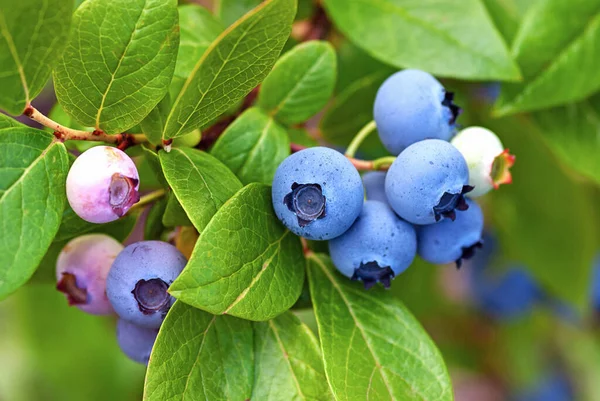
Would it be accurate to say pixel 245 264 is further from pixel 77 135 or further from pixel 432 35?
pixel 432 35

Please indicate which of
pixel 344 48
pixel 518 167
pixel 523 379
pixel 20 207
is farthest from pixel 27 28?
pixel 523 379

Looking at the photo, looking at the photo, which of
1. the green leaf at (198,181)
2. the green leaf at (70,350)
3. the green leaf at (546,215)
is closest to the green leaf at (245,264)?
the green leaf at (198,181)

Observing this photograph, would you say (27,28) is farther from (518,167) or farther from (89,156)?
(518,167)

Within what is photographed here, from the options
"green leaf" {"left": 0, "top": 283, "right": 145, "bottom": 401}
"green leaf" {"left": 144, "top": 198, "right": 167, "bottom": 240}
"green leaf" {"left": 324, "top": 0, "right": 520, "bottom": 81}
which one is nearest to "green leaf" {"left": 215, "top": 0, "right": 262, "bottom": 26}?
"green leaf" {"left": 324, "top": 0, "right": 520, "bottom": 81}

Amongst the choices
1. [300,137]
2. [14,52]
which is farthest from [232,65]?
[300,137]

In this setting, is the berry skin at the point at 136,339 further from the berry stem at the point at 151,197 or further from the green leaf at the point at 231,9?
the green leaf at the point at 231,9

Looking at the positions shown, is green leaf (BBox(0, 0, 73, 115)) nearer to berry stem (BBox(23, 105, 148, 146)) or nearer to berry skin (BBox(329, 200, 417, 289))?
berry stem (BBox(23, 105, 148, 146))
